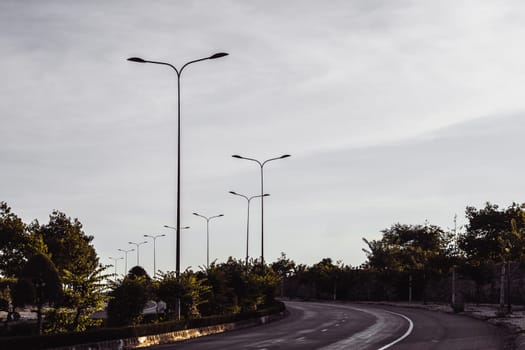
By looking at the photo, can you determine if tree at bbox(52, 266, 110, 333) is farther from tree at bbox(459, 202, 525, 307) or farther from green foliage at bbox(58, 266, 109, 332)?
tree at bbox(459, 202, 525, 307)

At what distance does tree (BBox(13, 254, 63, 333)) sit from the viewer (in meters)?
31.5

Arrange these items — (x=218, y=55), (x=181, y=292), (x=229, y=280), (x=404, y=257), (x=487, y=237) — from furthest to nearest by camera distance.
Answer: (x=404, y=257), (x=487, y=237), (x=229, y=280), (x=181, y=292), (x=218, y=55)

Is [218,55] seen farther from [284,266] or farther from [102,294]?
[284,266]

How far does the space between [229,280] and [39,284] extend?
2255 cm

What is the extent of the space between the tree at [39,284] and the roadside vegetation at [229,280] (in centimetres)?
4

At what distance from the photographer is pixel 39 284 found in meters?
32.0

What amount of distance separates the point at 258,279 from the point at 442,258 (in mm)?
23012

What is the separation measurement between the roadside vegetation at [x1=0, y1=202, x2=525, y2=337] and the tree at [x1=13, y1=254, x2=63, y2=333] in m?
0.04

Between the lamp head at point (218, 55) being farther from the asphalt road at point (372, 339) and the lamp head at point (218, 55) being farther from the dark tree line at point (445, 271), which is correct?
the dark tree line at point (445, 271)

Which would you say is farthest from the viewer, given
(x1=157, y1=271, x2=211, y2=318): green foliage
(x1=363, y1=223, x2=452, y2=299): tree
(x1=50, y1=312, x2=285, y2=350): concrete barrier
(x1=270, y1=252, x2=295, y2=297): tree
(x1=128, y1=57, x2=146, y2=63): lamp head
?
(x1=270, y1=252, x2=295, y2=297): tree

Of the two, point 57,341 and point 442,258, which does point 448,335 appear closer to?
point 57,341

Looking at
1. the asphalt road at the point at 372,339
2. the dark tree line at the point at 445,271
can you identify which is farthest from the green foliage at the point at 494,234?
the asphalt road at the point at 372,339

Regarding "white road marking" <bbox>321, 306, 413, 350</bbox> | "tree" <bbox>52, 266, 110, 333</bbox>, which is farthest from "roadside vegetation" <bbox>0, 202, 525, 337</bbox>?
"white road marking" <bbox>321, 306, 413, 350</bbox>

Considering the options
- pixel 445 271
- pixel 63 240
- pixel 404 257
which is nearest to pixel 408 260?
pixel 404 257
